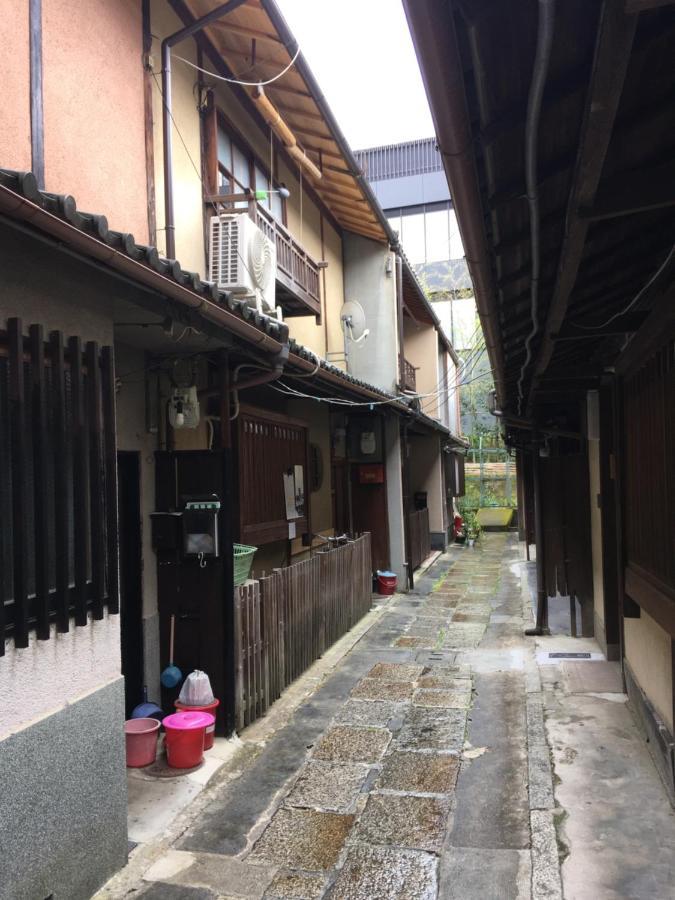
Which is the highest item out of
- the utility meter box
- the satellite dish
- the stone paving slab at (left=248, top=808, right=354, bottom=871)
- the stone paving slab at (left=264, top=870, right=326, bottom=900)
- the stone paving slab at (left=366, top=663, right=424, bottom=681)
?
the satellite dish

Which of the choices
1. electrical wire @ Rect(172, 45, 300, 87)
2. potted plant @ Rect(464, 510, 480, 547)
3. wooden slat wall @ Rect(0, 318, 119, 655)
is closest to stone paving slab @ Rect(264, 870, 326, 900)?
wooden slat wall @ Rect(0, 318, 119, 655)

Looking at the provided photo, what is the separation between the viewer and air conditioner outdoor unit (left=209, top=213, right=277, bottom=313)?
813 centimetres

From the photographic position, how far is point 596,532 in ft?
31.0

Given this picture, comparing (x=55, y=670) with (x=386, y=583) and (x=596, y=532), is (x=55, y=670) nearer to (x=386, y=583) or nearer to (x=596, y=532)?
(x=596, y=532)

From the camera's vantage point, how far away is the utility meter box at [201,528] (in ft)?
21.1

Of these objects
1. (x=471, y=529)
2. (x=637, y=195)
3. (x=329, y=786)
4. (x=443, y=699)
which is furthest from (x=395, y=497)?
(x=637, y=195)

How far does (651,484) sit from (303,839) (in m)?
3.70

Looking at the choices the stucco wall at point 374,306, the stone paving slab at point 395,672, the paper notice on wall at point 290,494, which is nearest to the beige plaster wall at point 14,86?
the paper notice on wall at point 290,494

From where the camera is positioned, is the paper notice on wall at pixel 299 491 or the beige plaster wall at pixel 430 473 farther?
the beige plaster wall at pixel 430 473

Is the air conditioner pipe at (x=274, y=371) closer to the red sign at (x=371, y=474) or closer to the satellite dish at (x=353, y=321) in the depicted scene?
the satellite dish at (x=353, y=321)

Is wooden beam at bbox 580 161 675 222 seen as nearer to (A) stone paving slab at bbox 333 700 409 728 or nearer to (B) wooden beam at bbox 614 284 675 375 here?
(B) wooden beam at bbox 614 284 675 375

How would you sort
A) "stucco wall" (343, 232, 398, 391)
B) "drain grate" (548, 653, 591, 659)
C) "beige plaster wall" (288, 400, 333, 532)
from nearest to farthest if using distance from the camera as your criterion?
"drain grate" (548, 653, 591, 659) < "beige plaster wall" (288, 400, 333, 532) < "stucco wall" (343, 232, 398, 391)

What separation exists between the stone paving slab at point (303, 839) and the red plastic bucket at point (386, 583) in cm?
926

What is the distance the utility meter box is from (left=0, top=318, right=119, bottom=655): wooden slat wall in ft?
6.24
